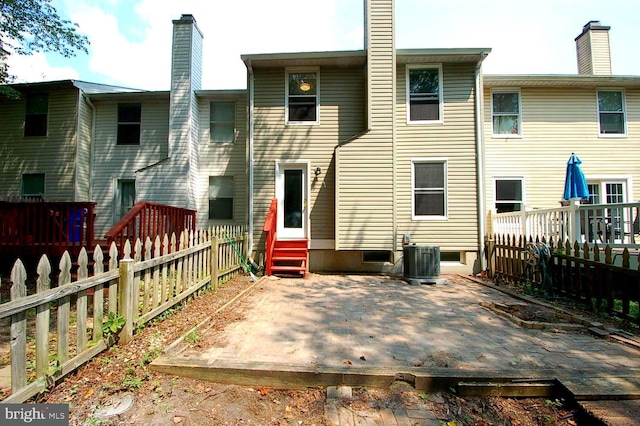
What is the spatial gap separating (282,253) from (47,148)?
981 cm

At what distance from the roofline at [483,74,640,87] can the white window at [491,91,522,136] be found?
0.41m

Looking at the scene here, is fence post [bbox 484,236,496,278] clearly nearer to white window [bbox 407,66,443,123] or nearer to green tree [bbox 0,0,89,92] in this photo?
white window [bbox 407,66,443,123]

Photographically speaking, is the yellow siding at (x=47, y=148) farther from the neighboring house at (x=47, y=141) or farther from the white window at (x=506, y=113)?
the white window at (x=506, y=113)

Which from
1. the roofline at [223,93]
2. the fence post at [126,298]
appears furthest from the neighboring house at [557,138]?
the fence post at [126,298]

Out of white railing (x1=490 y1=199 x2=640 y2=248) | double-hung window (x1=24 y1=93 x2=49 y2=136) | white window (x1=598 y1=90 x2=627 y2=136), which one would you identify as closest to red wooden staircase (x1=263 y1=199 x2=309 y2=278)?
white railing (x1=490 y1=199 x2=640 y2=248)

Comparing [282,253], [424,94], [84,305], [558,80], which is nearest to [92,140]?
[282,253]

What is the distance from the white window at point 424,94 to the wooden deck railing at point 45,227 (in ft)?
28.0

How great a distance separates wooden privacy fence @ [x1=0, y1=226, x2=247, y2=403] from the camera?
2264 mm

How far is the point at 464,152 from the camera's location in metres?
8.81

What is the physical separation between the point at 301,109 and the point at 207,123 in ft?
12.3

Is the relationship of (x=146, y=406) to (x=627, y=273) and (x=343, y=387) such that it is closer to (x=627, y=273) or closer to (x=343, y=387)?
(x=343, y=387)

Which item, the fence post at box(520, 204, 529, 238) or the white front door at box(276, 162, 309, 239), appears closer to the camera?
the fence post at box(520, 204, 529, 238)

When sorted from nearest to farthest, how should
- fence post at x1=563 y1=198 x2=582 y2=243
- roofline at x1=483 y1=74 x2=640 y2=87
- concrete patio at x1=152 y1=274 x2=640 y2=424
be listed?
concrete patio at x1=152 y1=274 x2=640 y2=424
fence post at x1=563 y1=198 x2=582 y2=243
roofline at x1=483 y1=74 x2=640 y2=87

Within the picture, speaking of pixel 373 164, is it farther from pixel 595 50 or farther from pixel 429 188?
pixel 595 50
